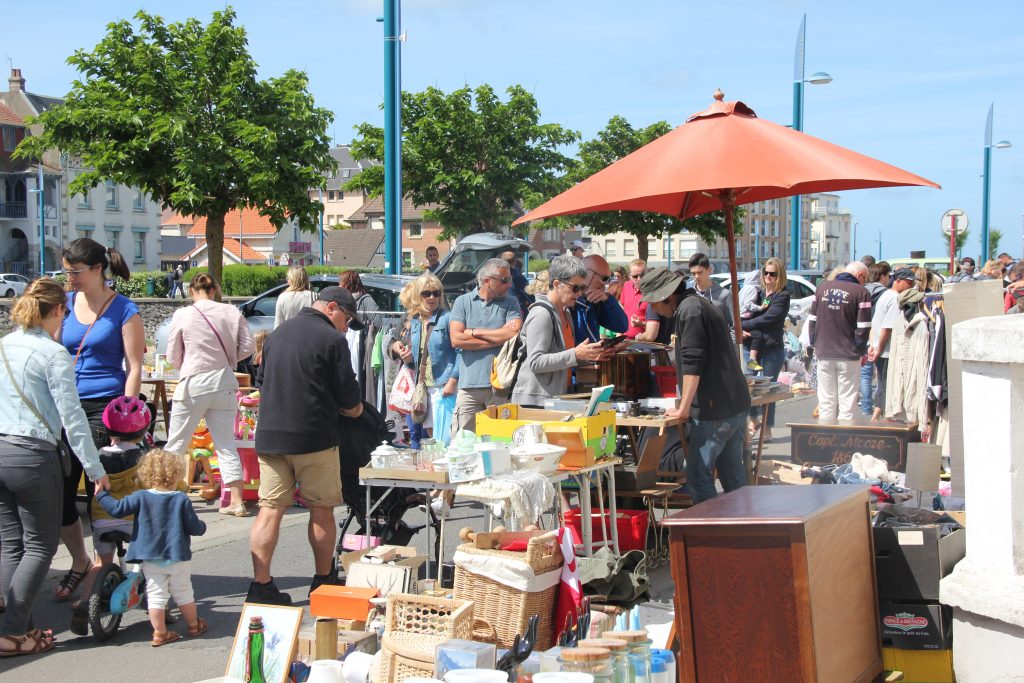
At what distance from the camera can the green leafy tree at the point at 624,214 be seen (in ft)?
108

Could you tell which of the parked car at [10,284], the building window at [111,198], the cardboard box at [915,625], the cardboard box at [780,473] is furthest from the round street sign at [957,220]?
the building window at [111,198]

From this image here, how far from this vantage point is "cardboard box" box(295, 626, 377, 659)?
4777 millimetres

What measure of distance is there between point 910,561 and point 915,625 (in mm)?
267

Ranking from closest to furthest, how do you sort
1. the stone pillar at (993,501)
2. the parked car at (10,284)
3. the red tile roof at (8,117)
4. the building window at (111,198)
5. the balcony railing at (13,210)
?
the stone pillar at (993,501)
the parked car at (10,284)
the red tile roof at (8,117)
the balcony railing at (13,210)
the building window at (111,198)

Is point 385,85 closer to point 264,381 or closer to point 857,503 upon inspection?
point 264,381

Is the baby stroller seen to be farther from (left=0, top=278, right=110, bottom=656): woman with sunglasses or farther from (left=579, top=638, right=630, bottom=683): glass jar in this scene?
(left=579, top=638, right=630, bottom=683): glass jar

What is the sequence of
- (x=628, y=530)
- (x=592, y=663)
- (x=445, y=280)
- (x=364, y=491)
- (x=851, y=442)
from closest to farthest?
(x=592, y=663)
(x=628, y=530)
(x=364, y=491)
(x=851, y=442)
(x=445, y=280)

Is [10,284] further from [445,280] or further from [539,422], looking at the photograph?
[539,422]

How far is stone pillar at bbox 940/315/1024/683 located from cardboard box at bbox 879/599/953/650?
356mm

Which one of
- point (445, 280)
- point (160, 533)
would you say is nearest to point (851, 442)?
point (160, 533)

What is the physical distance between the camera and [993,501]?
374 centimetres

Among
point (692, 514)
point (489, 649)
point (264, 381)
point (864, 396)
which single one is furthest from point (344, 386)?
point (864, 396)

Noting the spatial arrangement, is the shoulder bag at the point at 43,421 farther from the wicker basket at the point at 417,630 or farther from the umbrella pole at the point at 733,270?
the umbrella pole at the point at 733,270

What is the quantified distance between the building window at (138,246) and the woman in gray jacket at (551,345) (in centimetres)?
7450
